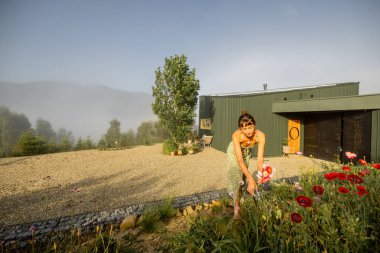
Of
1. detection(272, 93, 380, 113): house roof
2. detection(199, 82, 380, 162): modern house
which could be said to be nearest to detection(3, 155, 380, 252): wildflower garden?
detection(272, 93, 380, 113): house roof

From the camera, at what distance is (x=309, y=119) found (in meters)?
11.3

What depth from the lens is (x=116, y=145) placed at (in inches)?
534

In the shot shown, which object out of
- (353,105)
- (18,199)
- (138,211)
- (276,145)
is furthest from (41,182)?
(353,105)

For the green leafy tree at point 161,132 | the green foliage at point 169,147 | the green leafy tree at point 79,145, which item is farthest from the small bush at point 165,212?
the green leafy tree at point 161,132

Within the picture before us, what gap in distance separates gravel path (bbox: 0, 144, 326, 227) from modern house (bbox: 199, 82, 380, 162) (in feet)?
14.0

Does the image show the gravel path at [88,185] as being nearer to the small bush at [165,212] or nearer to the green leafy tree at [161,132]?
the small bush at [165,212]

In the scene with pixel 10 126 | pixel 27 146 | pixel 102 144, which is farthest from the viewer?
pixel 10 126

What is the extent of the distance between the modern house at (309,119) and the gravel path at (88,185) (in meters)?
4.28

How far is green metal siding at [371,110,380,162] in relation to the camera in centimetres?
732

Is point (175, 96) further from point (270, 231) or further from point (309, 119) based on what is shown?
point (270, 231)

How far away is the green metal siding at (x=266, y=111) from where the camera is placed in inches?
433

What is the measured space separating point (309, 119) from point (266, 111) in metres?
2.72

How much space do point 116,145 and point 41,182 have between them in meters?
7.82

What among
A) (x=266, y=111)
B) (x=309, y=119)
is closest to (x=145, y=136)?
(x=266, y=111)
